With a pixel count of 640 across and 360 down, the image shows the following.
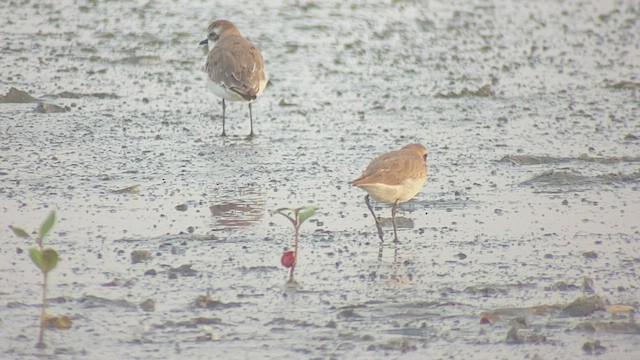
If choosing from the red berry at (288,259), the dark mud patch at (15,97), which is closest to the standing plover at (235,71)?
the dark mud patch at (15,97)

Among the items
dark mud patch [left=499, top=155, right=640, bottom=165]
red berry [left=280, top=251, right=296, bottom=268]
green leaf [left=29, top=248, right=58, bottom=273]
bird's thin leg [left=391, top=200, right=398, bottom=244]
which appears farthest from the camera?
dark mud patch [left=499, top=155, right=640, bottom=165]

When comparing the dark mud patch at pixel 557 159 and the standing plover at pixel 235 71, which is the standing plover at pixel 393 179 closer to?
the dark mud patch at pixel 557 159

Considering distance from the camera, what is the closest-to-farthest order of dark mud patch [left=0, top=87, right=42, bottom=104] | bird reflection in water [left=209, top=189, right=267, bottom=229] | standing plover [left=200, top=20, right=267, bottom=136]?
1. bird reflection in water [left=209, top=189, right=267, bottom=229]
2. standing plover [left=200, top=20, right=267, bottom=136]
3. dark mud patch [left=0, top=87, right=42, bottom=104]

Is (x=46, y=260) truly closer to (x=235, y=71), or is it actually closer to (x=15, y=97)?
(x=235, y=71)

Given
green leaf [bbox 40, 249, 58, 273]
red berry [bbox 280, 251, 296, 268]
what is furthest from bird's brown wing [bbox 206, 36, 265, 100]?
green leaf [bbox 40, 249, 58, 273]

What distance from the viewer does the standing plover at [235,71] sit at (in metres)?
13.1

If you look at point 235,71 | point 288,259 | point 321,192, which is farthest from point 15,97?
point 288,259

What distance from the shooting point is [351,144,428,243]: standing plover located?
347 inches

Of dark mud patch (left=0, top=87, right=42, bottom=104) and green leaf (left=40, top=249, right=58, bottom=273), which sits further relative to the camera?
dark mud patch (left=0, top=87, right=42, bottom=104)

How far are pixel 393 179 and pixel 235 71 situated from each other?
4.75 m

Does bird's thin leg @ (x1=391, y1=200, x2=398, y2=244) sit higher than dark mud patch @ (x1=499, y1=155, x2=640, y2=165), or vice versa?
dark mud patch @ (x1=499, y1=155, x2=640, y2=165)

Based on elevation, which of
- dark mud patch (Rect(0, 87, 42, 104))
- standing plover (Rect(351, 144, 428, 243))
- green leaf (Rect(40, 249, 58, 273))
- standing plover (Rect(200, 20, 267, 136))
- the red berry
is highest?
standing plover (Rect(200, 20, 267, 136))

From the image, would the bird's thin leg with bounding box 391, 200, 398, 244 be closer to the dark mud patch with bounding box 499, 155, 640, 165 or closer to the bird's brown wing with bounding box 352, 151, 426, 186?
the bird's brown wing with bounding box 352, 151, 426, 186

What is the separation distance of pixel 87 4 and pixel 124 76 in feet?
19.1
